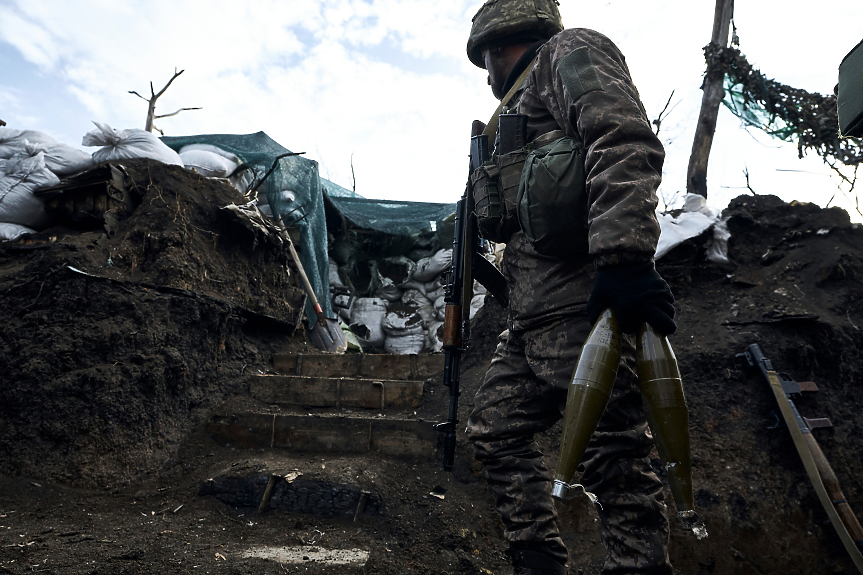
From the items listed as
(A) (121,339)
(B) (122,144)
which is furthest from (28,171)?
(A) (121,339)

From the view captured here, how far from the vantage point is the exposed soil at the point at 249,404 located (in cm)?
215

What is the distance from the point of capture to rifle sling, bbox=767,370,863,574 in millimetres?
2293

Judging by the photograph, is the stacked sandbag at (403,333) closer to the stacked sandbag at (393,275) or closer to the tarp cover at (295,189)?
the stacked sandbag at (393,275)

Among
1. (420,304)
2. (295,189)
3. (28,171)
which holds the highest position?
(295,189)

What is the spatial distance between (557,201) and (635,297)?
34 centimetres

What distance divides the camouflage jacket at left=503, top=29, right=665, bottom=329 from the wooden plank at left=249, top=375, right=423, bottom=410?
83.1 inches

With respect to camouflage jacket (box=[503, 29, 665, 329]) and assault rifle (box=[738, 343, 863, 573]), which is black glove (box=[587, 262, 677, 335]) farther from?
assault rifle (box=[738, 343, 863, 573])

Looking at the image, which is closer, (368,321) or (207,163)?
(207,163)

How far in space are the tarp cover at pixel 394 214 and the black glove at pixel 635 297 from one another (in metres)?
6.88

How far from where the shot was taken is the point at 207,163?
5.66 m

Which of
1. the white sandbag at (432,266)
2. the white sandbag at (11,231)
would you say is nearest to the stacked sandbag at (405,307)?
the white sandbag at (432,266)

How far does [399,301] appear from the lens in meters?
8.03

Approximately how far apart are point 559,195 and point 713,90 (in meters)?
5.93

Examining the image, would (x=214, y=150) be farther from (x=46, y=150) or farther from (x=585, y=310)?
(x=585, y=310)
